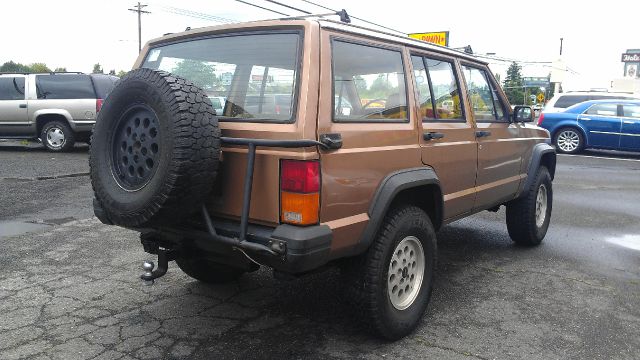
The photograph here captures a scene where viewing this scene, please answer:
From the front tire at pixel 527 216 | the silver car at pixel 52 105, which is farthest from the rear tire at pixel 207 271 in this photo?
the silver car at pixel 52 105

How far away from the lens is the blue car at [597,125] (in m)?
13.9

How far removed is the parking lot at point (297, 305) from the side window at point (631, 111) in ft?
30.2

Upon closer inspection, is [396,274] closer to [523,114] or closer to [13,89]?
[523,114]

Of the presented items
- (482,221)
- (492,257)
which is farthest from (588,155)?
(492,257)

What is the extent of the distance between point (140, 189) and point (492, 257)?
3.63m

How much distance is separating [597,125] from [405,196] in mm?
12934

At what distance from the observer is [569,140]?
14836 mm

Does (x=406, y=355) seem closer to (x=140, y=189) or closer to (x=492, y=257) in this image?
(x=140, y=189)

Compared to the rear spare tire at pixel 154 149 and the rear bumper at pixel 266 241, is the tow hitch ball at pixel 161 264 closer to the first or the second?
the rear bumper at pixel 266 241

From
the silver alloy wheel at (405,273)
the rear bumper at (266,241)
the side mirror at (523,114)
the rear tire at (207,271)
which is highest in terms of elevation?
the side mirror at (523,114)

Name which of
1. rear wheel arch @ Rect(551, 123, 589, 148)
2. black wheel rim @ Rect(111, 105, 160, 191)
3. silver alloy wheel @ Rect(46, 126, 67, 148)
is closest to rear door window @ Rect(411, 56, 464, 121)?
black wheel rim @ Rect(111, 105, 160, 191)

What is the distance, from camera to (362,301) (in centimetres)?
307

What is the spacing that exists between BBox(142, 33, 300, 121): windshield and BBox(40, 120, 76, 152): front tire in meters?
9.54

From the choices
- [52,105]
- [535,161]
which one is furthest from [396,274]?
[52,105]
